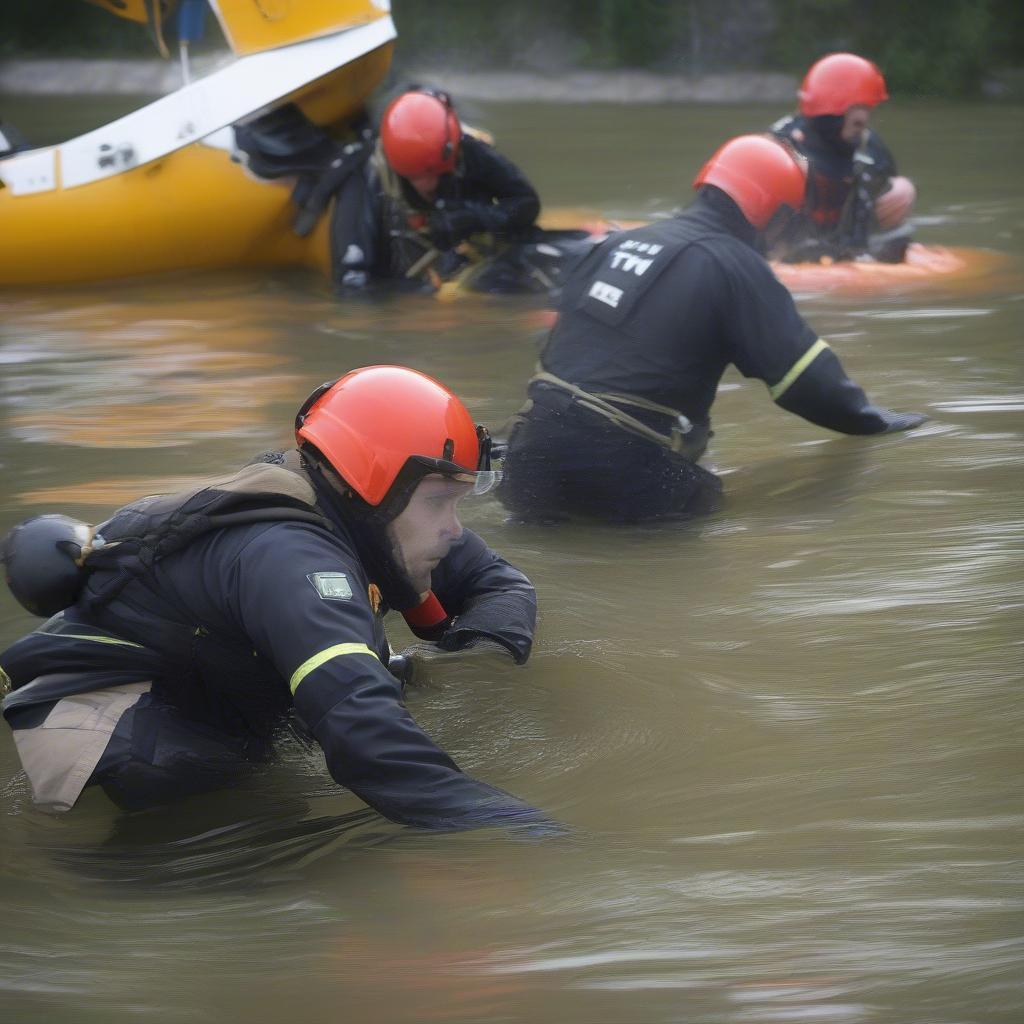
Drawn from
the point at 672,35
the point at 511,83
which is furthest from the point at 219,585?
the point at 672,35

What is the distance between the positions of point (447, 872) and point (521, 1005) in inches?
19.5

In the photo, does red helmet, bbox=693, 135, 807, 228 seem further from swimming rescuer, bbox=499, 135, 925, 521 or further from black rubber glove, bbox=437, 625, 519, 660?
black rubber glove, bbox=437, 625, 519, 660

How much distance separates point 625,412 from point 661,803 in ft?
7.33

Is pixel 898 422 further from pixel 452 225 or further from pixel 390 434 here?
pixel 452 225

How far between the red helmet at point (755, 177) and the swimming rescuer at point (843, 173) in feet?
11.3

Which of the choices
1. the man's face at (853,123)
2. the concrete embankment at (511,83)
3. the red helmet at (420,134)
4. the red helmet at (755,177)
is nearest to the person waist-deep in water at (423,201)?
the red helmet at (420,134)

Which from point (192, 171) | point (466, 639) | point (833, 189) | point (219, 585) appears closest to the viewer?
point (219, 585)

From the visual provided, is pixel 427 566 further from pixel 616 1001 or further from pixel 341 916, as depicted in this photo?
pixel 616 1001

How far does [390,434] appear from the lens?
339cm

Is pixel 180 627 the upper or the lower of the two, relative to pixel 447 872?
upper

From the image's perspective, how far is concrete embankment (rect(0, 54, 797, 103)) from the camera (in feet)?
62.7

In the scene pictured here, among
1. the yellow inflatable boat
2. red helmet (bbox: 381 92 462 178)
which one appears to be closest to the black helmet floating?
red helmet (bbox: 381 92 462 178)

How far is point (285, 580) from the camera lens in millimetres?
3094

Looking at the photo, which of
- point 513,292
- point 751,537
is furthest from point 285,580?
point 513,292
